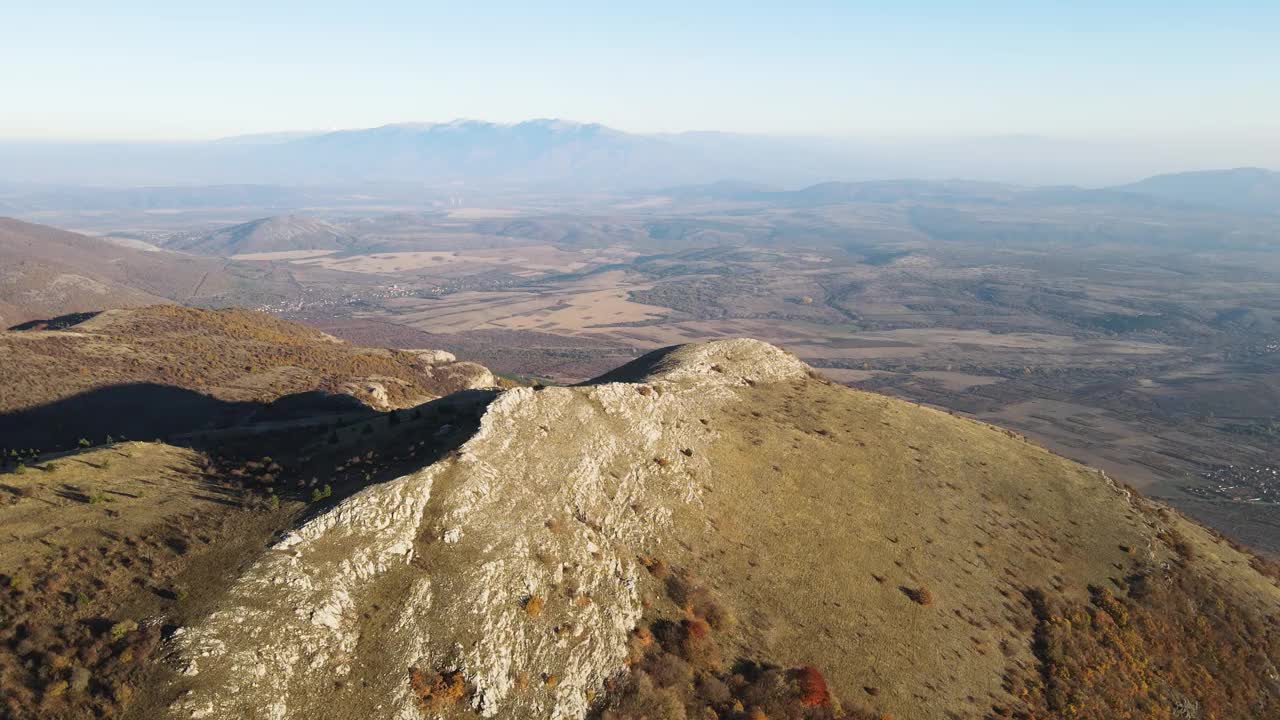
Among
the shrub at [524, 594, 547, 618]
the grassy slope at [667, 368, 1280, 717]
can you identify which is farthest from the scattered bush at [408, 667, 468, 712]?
the grassy slope at [667, 368, 1280, 717]

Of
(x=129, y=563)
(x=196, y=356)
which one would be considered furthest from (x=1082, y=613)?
(x=196, y=356)

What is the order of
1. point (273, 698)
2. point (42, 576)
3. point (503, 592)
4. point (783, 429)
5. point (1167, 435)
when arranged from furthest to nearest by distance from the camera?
point (1167, 435)
point (783, 429)
point (503, 592)
point (42, 576)
point (273, 698)

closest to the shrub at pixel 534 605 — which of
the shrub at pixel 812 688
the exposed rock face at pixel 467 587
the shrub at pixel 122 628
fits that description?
the exposed rock face at pixel 467 587

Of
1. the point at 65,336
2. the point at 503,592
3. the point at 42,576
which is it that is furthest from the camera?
the point at 65,336

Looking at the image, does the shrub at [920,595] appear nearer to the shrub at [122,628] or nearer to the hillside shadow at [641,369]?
the hillside shadow at [641,369]

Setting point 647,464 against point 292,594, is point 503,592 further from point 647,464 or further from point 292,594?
point 647,464

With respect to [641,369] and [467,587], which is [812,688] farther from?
[641,369]

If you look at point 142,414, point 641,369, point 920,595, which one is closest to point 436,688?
point 920,595
